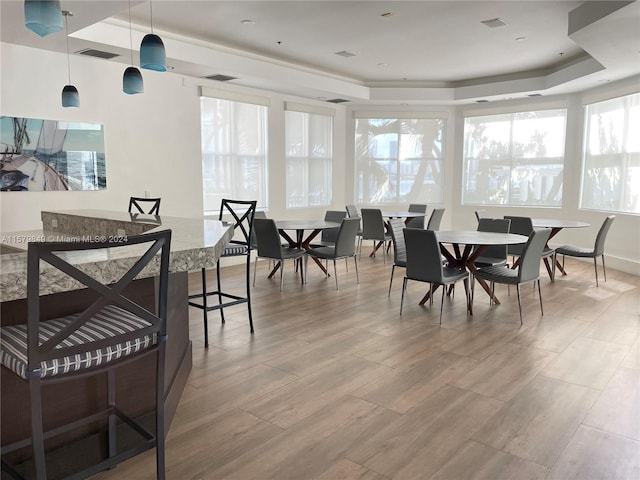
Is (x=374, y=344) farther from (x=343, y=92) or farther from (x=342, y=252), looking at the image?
(x=343, y=92)

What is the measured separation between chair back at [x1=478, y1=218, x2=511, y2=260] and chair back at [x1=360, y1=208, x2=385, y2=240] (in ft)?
6.22

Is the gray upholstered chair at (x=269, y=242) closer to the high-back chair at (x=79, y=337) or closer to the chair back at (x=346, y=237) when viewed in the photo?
the chair back at (x=346, y=237)

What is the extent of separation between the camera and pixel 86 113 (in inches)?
215

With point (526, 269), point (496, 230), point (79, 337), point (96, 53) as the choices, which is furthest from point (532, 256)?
point (96, 53)

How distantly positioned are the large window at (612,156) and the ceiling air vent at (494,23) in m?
2.74

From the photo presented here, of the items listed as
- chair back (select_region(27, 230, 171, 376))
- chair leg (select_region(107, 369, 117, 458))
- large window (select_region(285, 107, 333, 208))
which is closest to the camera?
chair back (select_region(27, 230, 171, 376))

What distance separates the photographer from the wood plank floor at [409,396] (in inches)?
85.2

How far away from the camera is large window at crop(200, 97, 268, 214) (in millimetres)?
6926

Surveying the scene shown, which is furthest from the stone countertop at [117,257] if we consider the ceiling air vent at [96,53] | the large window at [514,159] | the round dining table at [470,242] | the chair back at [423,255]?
the large window at [514,159]

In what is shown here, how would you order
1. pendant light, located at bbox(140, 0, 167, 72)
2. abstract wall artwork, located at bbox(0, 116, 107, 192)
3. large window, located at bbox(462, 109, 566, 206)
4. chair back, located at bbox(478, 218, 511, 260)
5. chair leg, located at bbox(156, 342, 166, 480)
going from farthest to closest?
1. large window, located at bbox(462, 109, 566, 206)
2. chair back, located at bbox(478, 218, 511, 260)
3. abstract wall artwork, located at bbox(0, 116, 107, 192)
4. pendant light, located at bbox(140, 0, 167, 72)
5. chair leg, located at bbox(156, 342, 166, 480)

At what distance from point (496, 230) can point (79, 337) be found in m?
4.67

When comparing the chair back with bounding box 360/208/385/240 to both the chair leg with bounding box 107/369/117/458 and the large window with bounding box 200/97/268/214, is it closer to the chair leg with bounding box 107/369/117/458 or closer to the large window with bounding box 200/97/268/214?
the large window with bounding box 200/97/268/214

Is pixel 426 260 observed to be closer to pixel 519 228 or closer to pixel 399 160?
pixel 519 228

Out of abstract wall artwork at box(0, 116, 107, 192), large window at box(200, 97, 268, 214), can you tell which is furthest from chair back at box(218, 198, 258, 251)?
abstract wall artwork at box(0, 116, 107, 192)
